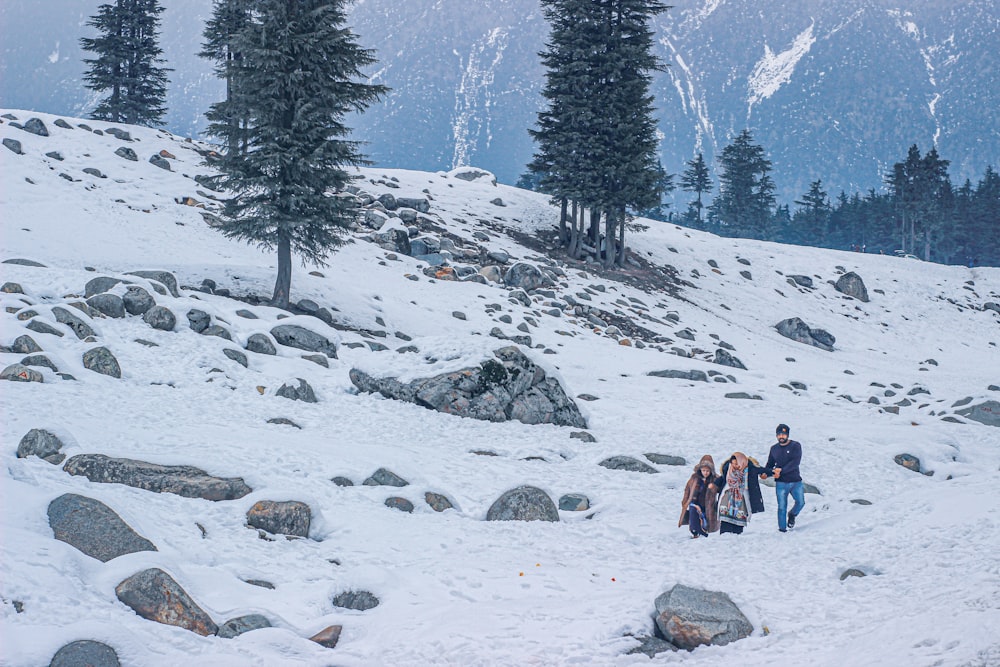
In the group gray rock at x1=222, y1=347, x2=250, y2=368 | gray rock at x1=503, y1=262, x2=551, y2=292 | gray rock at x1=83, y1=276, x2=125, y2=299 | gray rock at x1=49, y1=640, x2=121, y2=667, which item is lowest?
gray rock at x1=49, y1=640, x2=121, y2=667

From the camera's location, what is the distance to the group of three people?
10242 millimetres

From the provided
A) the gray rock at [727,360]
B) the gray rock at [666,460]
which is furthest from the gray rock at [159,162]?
the gray rock at [666,460]

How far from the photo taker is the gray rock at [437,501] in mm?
10180

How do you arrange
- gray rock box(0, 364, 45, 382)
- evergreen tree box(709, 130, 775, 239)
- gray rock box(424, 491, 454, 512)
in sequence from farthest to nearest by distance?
evergreen tree box(709, 130, 775, 239) → gray rock box(0, 364, 45, 382) → gray rock box(424, 491, 454, 512)

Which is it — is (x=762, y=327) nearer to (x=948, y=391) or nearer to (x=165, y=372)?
(x=948, y=391)

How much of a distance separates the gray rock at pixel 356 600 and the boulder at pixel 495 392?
27.0 feet

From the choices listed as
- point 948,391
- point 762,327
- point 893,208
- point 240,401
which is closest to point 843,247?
point 893,208

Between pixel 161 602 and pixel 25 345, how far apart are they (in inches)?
364

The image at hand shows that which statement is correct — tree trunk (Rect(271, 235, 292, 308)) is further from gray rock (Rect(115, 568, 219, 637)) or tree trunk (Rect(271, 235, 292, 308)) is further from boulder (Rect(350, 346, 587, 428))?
gray rock (Rect(115, 568, 219, 637))

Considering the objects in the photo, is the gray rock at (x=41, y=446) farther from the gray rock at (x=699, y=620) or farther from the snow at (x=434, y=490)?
the gray rock at (x=699, y=620)

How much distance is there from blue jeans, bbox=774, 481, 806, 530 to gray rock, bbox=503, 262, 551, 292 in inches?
800

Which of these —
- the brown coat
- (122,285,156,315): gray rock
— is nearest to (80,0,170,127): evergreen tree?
(122,285,156,315): gray rock

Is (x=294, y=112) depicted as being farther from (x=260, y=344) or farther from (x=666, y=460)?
(x=666, y=460)

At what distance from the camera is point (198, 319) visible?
16500 millimetres
